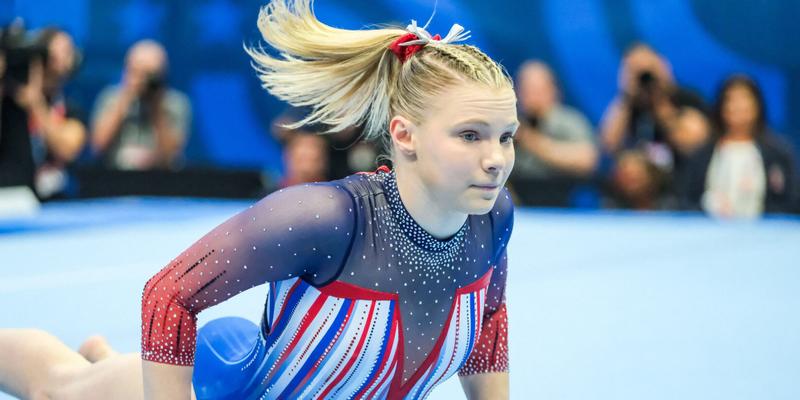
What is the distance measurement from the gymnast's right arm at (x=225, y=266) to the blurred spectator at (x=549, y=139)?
25.8 feet

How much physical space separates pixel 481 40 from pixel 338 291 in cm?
864

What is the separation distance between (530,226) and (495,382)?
246 inches

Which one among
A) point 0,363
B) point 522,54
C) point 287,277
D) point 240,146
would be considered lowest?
point 0,363

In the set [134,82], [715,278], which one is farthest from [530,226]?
[134,82]

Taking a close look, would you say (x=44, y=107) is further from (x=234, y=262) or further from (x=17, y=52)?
(x=234, y=262)

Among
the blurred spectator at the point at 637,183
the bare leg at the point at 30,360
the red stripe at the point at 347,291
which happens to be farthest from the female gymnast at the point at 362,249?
the blurred spectator at the point at 637,183

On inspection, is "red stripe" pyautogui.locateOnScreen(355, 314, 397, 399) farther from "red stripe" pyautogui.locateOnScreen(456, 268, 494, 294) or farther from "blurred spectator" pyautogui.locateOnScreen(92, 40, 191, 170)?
"blurred spectator" pyautogui.locateOnScreen(92, 40, 191, 170)

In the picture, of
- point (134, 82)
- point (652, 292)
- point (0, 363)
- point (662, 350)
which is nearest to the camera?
point (0, 363)

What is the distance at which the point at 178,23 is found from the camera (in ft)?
39.0

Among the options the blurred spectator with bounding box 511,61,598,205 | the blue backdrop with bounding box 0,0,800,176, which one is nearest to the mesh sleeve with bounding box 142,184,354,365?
the blurred spectator with bounding box 511,61,598,205

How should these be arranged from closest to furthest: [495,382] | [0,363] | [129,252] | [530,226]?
1. [495,382]
2. [0,363]
3. [129,252]
4. [530,226]

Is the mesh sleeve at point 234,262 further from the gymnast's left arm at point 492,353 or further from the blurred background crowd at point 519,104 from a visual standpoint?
the blurred background crowd at point 519,104

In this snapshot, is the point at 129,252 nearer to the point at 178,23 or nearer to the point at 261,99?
the point at 261,99

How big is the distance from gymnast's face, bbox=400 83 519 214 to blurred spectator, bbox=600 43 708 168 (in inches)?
300
